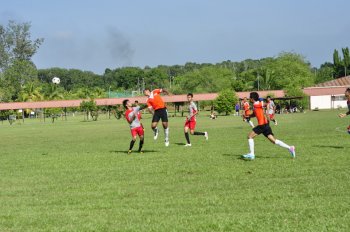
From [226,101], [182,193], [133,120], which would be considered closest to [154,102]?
[133,120]

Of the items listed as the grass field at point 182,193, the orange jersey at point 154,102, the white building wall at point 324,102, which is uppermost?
the orange jersey at point 154,102

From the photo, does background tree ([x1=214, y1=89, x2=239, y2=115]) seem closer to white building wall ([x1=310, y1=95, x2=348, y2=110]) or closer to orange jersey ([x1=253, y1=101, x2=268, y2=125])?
white building wall ([x1=310, y1=95, x2=348, y2=110])

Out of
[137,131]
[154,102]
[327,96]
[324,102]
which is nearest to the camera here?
[137,131]

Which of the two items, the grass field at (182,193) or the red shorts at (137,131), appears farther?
the red shorts at (137,131)

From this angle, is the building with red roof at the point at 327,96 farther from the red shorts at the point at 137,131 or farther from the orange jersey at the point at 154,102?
the red shorts at the point at 137,131

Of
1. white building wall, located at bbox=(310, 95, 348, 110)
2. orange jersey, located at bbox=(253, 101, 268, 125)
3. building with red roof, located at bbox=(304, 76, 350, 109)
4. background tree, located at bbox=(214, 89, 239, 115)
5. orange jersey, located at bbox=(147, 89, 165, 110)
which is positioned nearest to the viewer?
orange jersey, located at bbox=(253, 101, 268, 125)

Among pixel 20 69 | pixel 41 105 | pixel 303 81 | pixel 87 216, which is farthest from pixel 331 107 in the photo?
pixel 87 216

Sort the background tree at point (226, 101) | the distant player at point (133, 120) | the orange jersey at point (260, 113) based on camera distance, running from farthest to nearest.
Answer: the background tree at point (226, 101), the distant player at point (133, 120), the orange jersey at point (260, 113)

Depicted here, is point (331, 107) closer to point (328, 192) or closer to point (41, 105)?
point (41, 105)

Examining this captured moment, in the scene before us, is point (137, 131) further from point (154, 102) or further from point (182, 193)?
point (182, 193)

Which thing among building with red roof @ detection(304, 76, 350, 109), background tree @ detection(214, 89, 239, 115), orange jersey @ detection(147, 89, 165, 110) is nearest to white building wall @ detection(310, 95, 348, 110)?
building with red roof @ detection(304, 76, 350, 109)

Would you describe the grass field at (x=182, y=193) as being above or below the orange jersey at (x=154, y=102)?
below

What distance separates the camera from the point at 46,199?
9.08 meters

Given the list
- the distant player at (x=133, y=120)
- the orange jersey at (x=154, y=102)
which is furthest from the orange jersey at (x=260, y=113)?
the orange jersey at (x=154, y=102)
